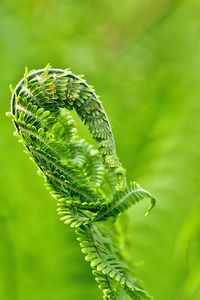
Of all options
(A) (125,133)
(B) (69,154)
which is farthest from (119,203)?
(A) (125,133)

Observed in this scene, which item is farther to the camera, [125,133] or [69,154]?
[125,133]

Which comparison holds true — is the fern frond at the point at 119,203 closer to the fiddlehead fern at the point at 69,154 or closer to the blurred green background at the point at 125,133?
the fiddlehead fern at the point at 69,154

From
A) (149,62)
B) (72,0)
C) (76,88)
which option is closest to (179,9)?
(149,62)

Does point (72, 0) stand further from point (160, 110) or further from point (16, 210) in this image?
point (16, 210)

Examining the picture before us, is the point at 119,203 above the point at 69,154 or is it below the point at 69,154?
below

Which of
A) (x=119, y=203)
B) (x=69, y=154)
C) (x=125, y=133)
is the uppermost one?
(x=125, y=133)

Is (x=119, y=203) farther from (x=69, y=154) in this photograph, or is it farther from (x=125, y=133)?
(x=125, y=133)
